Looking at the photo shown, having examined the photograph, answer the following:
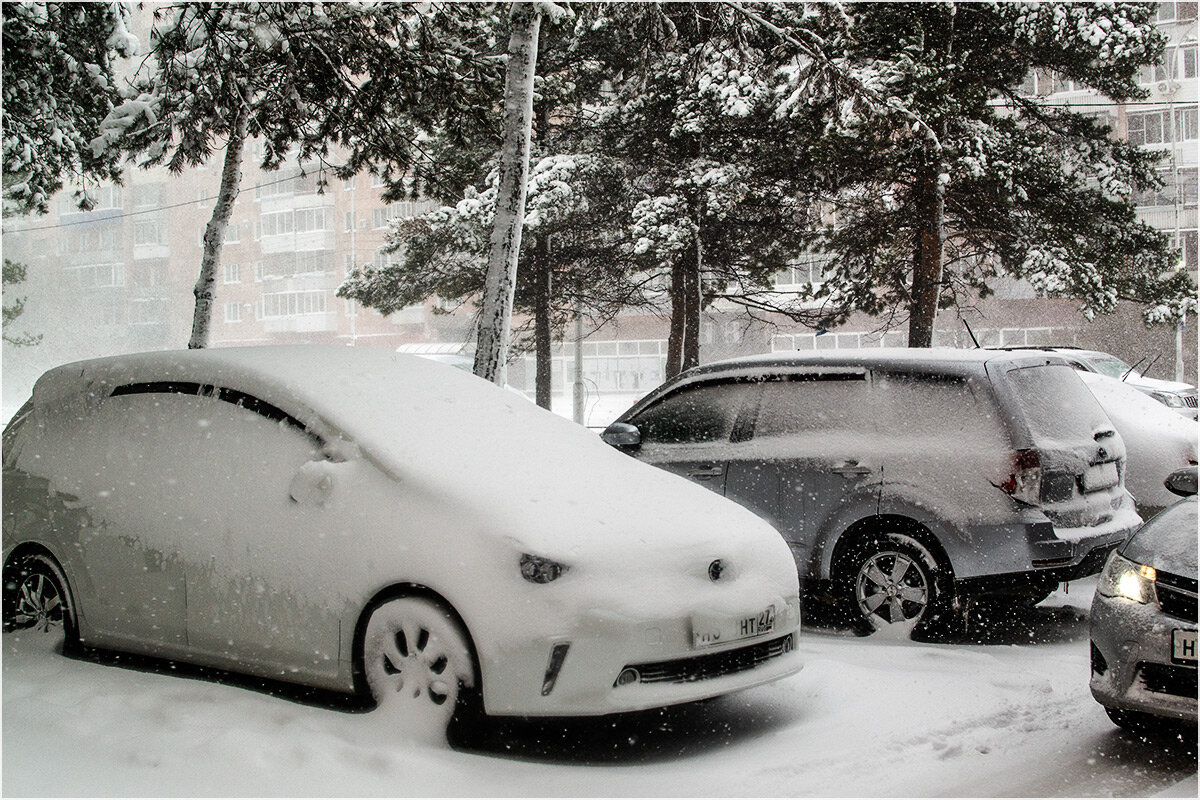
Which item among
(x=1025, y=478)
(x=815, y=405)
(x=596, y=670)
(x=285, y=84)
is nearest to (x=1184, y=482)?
(x=1025, y=478)

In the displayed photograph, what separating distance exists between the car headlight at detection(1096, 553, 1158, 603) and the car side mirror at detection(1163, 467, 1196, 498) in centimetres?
56

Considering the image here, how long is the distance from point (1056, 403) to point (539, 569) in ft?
13.0

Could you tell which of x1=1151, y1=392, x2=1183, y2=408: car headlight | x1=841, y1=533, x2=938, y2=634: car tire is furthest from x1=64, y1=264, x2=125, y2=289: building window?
x1=841, y1=533, x2=938, y2=634: car tire

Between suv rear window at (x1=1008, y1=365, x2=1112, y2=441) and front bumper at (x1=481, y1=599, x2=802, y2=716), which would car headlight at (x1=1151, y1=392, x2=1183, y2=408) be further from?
front bumper at (x1=481, y1=599, x2=802, y2=716)

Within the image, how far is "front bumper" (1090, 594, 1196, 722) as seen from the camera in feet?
13.8

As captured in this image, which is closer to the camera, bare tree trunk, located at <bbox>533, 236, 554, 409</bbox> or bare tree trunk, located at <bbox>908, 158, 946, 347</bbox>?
bare tree trunk, located at <bbox>908, 158, 946, 347</bbox>

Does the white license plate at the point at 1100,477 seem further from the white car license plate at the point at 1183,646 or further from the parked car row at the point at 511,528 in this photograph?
the white car license plate at the point at 1183,646

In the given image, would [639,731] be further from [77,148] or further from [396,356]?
[77,148]

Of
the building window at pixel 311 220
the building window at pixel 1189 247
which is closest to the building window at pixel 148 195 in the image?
the building window at pixel 311 220

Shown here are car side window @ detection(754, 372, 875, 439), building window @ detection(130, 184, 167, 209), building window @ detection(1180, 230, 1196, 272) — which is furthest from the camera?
building window @ detection(130, 184, 167, 209)

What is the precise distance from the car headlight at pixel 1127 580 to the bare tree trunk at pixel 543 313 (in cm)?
1851

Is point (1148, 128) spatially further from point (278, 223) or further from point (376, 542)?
point (376, 542)

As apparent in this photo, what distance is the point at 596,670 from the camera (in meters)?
4.31

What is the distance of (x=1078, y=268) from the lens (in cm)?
2009
